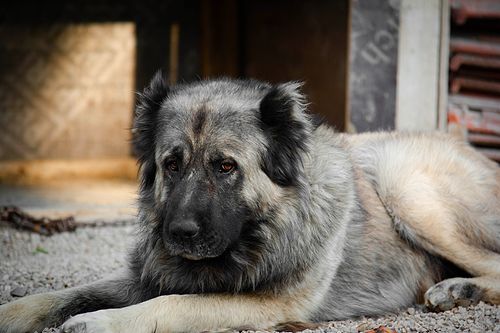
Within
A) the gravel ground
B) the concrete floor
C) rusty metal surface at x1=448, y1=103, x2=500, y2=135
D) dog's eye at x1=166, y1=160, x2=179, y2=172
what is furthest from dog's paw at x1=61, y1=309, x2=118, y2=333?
rusty metal surface at x1=448, y1=103, x2=500, y2=135

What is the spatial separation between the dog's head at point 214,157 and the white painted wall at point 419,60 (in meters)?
2.92

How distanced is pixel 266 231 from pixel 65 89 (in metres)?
6.96

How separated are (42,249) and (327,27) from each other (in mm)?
4003

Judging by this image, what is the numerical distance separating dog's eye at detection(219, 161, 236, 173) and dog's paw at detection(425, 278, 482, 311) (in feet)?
4.09

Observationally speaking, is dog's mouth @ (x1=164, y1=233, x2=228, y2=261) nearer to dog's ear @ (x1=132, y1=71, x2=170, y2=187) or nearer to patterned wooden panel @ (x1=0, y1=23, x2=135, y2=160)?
dog's ear @ (x1=132, y1=71, x2=170, y2=187)

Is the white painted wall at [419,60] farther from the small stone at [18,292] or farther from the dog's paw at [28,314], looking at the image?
the dog's paw at [28,314]

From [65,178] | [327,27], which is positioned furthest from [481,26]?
[65,178]

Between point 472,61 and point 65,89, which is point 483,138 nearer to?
point 472,61

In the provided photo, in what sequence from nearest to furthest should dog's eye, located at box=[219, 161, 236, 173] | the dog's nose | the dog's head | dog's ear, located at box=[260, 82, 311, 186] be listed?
the dog's nose, the dog's head, dog's eye, located at box=[219, 161, 236, 173], dog's ear, located at box=[260, 82, 311, 186]

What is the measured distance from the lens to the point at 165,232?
3.28 m

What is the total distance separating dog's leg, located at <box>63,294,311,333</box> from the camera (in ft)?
10.3

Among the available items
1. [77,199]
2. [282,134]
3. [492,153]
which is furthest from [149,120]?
[77,199]

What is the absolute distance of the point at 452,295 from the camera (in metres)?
3.77

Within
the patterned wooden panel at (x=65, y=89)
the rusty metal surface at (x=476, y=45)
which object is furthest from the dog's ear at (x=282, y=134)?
the patterned wooden panel at (x=65, y=89)
